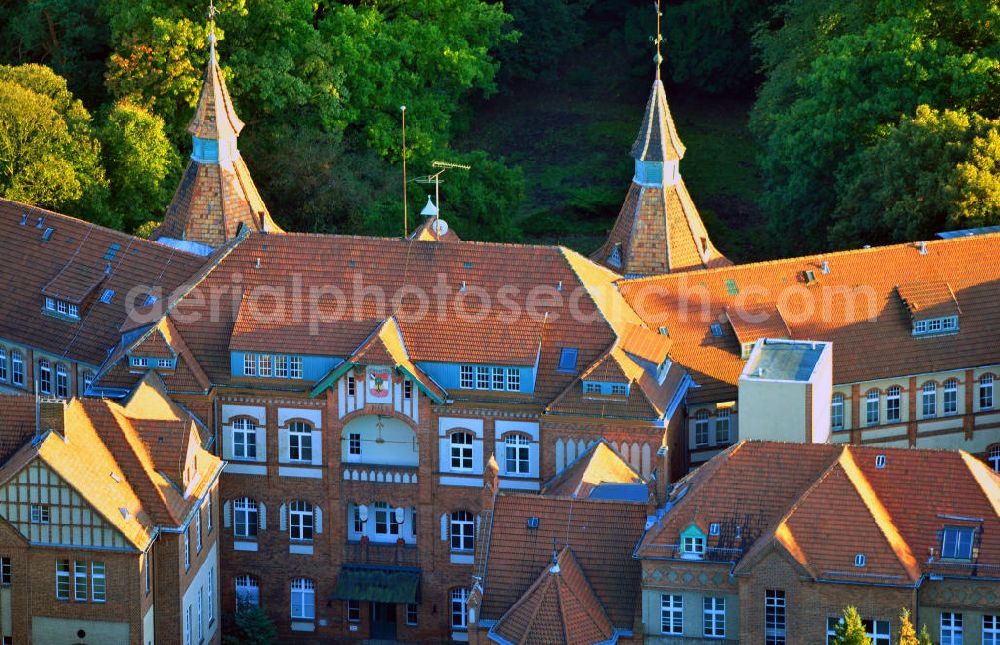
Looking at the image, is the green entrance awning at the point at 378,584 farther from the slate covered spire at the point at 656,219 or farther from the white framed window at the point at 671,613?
the slate covered spire at the point at 656,219

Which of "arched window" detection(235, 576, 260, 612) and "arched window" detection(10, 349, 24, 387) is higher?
"arched window" detection(10, 349, 24, 387)

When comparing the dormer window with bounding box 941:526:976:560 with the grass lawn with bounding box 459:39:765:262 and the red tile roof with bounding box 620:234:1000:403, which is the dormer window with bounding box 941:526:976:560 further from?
the grass lawn with bounding box 459:39:765:262

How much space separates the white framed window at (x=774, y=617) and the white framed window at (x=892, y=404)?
66.3 feet

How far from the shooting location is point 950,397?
118 metres

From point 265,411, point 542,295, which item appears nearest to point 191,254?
point 265,411

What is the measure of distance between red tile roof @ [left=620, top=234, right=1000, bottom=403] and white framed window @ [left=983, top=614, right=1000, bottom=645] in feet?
62.3

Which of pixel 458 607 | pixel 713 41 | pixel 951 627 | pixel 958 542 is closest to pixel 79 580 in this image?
pixel 458 607

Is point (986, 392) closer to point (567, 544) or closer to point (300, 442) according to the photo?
point (567, 544)

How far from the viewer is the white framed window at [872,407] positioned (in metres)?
116

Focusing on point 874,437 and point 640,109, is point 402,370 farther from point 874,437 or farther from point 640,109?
point 640,109

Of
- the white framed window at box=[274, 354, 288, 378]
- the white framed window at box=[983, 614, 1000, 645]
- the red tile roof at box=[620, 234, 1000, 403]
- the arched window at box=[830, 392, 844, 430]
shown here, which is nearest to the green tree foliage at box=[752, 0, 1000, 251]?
the red tile roof at box=[620, 234, 1000, 403]

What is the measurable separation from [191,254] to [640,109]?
60800 mm

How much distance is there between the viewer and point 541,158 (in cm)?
16662

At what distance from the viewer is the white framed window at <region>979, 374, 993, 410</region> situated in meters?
118
